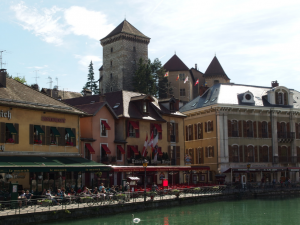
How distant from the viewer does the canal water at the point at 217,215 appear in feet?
99.2

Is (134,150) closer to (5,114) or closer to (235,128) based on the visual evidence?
(235,128)

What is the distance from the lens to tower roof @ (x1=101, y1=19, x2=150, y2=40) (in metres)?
92.3

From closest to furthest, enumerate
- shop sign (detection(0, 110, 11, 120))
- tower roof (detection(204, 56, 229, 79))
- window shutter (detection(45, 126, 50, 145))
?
shop sign (detection(0, 110, 11, 120)) → window shutter (detection(45, 126, 50, 145)) → tower roof (detection(204, 56, 229, 79))

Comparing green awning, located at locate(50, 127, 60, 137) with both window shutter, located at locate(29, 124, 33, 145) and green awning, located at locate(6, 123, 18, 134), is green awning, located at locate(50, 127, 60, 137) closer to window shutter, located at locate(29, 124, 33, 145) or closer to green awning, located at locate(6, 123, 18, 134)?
window shutter, located at locate(29, 124, 33, 145)

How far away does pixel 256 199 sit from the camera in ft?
150

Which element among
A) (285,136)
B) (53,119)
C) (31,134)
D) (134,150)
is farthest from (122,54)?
(31,134)

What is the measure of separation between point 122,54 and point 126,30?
5.10 m

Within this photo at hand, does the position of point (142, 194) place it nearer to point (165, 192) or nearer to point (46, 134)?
point (165, 192)

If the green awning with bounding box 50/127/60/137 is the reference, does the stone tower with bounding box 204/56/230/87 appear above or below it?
above

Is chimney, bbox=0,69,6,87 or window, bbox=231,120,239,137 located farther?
window, bbox=231,120,239,137

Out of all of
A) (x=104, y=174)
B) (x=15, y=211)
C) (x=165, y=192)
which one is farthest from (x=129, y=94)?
(x=15, y=211)

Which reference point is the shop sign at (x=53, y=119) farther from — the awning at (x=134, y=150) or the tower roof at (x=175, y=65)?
the tower roof at (x=175, y=65)

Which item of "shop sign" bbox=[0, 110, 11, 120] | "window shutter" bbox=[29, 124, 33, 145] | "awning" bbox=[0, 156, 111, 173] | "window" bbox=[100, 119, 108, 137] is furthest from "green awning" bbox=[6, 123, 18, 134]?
"window" bbox=[100, 119, 108, 137]

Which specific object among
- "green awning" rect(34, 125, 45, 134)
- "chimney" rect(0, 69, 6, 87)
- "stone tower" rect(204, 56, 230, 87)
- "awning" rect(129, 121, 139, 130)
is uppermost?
"stone tower" rect(204, 56, 230, 87)
